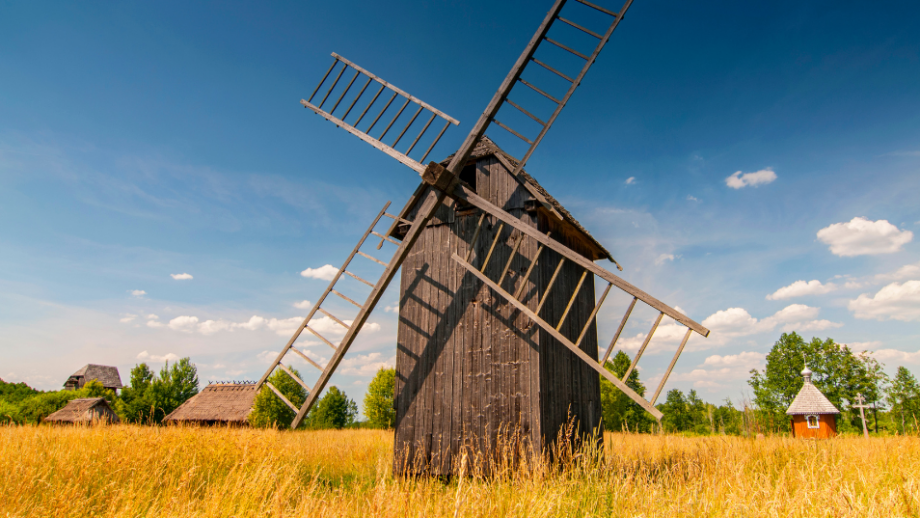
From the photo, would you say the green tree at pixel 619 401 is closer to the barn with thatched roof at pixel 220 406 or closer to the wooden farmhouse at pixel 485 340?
the wooden farmhouse at pixel 485 340

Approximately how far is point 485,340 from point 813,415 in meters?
20.3

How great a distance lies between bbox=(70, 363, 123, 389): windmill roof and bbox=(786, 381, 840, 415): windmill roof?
6292 cm

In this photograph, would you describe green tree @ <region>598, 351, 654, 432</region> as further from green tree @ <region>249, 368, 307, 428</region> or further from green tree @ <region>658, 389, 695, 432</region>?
green tree @ <region>249, 368, 307, 428</region>

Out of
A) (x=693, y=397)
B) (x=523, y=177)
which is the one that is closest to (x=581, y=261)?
(x=523, y=177)

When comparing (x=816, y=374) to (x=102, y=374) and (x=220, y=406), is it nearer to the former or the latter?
(x=220, y=406)

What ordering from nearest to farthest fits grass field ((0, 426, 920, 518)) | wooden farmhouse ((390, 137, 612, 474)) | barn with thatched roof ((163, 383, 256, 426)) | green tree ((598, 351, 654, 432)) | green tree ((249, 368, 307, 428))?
grass field ((0, 426, 920, 518)) < wooden farmhouse ((390, 137, 612, 474)) < green tree ((249, 368, 307, 428)) < green tree ((598, 351, 654, 432)) < barn with thatched roof ((163, 383, 256, 426))

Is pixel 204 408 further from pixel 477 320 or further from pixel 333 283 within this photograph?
pixel 477 320

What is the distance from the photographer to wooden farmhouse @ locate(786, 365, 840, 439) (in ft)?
63.3

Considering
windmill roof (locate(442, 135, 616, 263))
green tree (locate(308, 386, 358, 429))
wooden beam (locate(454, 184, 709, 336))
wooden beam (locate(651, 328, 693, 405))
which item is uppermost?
windmill roof (locate(442, 135, 616, 263))

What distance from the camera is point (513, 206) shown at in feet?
26.2

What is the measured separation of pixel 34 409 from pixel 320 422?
17124 millimetres

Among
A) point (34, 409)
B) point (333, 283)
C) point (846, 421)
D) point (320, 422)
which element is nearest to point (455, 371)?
point (333, 283)

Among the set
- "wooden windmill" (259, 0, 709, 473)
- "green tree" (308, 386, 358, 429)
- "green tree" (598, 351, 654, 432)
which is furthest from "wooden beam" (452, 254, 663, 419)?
"green tree" (308, 386, 358, 429)

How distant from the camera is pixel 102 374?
51.8 m
